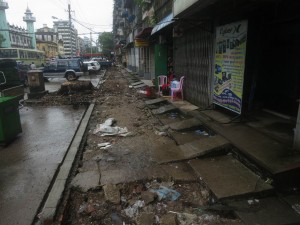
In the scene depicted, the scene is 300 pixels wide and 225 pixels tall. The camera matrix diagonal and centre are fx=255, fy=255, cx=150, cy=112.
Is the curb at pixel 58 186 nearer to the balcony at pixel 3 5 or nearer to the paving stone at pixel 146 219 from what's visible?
the paving stone at pixel 146 219

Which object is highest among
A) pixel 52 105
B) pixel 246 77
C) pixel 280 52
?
pixel 280 52

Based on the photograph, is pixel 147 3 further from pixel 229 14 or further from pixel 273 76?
pixel 273 76

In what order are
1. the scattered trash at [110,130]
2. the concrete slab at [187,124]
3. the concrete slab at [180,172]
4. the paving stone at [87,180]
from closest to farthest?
the paving stone at [87,180], the concrete slab at [180,172], the concrete slab at [187,124], the scattered trash at [110,130]

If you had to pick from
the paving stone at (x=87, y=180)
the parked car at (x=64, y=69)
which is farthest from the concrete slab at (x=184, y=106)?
the parked car at (x=64, y=69)

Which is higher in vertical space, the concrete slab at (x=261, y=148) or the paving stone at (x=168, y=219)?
the concrete slab at (x=261, y=148)

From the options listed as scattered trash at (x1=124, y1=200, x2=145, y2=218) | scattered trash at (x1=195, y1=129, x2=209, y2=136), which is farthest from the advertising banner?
scattered trash at (x1=124, y1=200, x2=145, y2=218)

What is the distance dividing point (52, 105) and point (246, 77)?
9706 millimetres

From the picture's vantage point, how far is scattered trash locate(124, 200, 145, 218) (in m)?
3.81

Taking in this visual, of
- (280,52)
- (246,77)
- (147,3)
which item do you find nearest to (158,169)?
(246,77)

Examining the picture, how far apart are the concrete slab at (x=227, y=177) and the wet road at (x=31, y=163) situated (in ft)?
9.29

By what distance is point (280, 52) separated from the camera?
6.43 meters

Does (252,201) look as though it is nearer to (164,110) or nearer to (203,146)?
(203,146)

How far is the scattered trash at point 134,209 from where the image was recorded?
381cm

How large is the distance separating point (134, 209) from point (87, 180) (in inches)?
53.5
